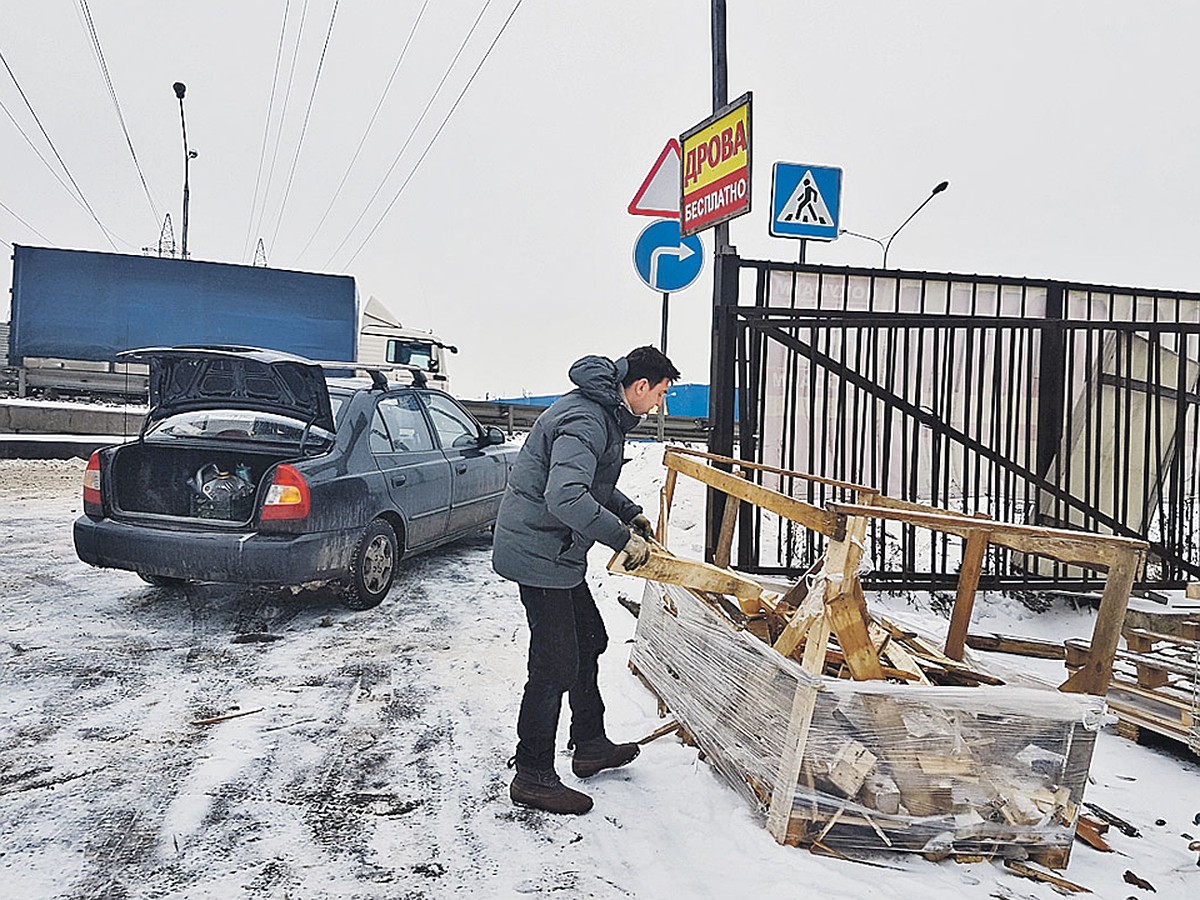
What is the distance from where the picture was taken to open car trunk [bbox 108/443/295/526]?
568 cm

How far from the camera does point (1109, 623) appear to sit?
302cm

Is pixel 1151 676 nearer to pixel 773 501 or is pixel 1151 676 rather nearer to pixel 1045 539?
pixel 1045 539

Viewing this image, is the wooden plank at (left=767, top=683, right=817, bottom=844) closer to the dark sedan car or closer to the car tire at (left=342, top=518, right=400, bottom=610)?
the dark sedan car

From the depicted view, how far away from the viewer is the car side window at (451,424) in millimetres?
7164

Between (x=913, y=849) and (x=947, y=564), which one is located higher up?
(x=947, y=564)

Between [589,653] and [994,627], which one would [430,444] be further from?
[994,627]

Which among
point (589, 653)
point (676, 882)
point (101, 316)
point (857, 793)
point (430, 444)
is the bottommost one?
point (676, 882)

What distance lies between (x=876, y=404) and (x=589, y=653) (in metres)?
3.09

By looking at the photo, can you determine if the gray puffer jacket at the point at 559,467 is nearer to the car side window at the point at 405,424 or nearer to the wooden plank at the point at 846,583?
the wooden plank at the point at 846,583

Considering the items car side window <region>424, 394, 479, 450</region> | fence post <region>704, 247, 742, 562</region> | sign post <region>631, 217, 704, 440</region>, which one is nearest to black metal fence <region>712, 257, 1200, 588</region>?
fence post <region>704, 247, 742, 562</region>

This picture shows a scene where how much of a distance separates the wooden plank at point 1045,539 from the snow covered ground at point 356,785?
3.43 ft

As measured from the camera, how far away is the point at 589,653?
3682mm

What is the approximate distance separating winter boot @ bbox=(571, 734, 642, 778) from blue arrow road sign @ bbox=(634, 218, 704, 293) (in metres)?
4.12

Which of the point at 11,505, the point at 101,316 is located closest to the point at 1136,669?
the point at 11,505
